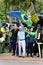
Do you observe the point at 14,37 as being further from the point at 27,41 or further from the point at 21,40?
the point at 27,41

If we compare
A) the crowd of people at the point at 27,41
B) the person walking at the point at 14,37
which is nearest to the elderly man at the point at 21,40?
the crowd of people at the point at 27,41

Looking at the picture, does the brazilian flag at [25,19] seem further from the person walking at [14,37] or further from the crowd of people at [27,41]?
the person walking at [14,37]

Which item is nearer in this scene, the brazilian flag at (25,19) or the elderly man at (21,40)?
the elderly man at (21,40)

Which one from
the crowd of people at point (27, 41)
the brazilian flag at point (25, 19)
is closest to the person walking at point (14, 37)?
the crowd of people at point (27, 41)

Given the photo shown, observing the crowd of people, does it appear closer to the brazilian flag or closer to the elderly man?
the elderly man

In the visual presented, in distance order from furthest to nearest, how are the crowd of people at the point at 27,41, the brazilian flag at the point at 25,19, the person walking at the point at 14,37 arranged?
the brazilian flag at the point at 25,19 < the person walking at the point at 14,37 < the crowd of people at the point at 27,41

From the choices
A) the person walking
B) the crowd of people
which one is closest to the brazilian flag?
the crowd of people

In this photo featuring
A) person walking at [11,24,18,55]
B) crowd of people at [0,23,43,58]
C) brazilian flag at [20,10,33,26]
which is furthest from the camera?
brazilian flag at [20,10,33,26]

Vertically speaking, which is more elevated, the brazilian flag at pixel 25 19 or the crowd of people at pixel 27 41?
the brazilian flag at pixel 25 19

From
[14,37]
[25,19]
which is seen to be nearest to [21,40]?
[14,37]

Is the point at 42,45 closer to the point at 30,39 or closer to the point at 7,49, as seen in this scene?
the point at 30,39

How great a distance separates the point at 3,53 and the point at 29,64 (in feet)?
19.3

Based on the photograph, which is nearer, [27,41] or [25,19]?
[27,41]

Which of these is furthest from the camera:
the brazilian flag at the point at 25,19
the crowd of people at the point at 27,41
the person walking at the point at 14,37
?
the brazilian flag at the point at 25,19
